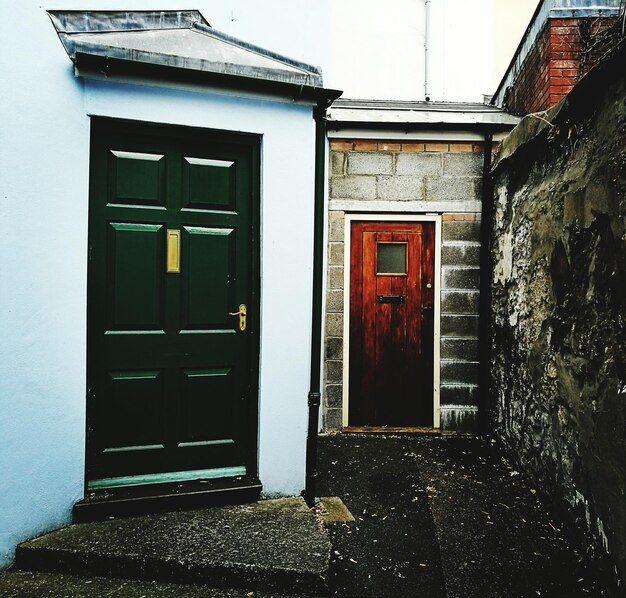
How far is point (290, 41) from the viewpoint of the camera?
4137 mm

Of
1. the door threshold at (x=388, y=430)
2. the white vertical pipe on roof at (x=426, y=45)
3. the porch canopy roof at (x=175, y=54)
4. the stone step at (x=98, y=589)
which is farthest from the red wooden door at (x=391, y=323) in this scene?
the white vertical pipe on roof at (x=426, y=45)

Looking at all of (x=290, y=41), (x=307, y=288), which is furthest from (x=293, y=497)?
(x=290, y=41)

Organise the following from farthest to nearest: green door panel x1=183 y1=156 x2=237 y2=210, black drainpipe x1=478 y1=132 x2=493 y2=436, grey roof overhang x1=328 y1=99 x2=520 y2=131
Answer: black drainpipe x1=478 y1=132 x2=493 y2=436 → grey roof overhang x1=328 y1=99 x2=520 y2=131 → green door panel x1=183 y1=156 x2=237 y2=210

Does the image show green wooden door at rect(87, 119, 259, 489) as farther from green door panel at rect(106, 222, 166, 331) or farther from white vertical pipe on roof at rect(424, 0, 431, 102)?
white vertical pipe on roof at rect(424, 0, 431, 102)

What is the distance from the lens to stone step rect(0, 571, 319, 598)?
8.38ft

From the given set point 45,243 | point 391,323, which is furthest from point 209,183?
point 391,323

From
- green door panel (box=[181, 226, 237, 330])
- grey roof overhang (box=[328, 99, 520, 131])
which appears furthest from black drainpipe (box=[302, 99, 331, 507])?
grey roof overhang (box=[328, 99, 520, 131])

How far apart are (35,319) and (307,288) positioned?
64.8 inches

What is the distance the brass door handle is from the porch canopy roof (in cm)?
141

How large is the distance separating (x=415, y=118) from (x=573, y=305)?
283 cm

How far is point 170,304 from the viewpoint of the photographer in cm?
334

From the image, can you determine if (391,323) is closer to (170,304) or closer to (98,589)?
(170,304)

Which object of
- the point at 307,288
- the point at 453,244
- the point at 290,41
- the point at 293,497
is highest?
the point at 290,41

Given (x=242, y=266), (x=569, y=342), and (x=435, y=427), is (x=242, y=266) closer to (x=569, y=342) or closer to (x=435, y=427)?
(x=569, y=342)
